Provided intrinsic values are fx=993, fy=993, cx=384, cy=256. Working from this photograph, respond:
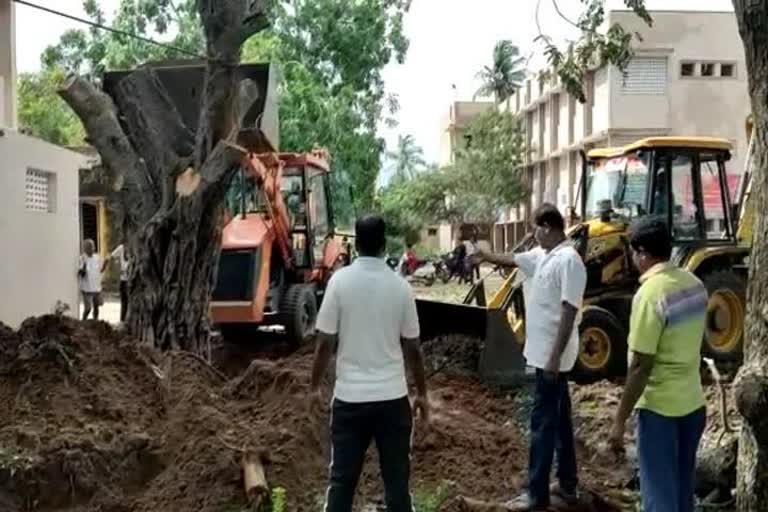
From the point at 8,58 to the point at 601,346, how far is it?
10.8 meters

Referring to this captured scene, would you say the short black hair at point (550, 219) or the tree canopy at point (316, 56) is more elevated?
the tree canopy at point (316, 56)

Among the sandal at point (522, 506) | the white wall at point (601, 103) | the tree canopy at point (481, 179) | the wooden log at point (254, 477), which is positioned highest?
the white wall at point (601, 103)

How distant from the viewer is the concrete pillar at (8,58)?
15.8m

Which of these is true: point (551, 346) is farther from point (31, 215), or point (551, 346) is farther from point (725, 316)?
point (31, 215)

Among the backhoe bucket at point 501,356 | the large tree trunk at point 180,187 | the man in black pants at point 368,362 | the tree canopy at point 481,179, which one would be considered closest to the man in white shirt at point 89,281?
the large tree trunk at point 180,187

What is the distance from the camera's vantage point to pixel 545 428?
5.58 m

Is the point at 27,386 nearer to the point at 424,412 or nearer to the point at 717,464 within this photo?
the point at 424,412

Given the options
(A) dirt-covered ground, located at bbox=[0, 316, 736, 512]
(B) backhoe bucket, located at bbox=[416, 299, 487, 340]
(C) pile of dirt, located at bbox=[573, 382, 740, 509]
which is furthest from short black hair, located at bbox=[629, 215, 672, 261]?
(B) backhoe bucket, located at bbox=[416, 299, 487, 340]

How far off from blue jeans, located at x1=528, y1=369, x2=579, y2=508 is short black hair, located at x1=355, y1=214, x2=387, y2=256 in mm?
1443

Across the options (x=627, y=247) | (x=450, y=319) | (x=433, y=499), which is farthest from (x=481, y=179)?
(x=433, y=499)

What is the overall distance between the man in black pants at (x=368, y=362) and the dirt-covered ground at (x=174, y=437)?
1315 millimetres

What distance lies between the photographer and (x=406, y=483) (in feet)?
15.7

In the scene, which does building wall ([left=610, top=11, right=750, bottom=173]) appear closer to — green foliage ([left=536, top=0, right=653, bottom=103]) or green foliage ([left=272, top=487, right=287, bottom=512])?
green foliage ([left=536, top=0, right=653, bottom=103])

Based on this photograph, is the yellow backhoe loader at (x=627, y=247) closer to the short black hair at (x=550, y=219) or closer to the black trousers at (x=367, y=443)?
the short black hair at (x=550, y=219)
